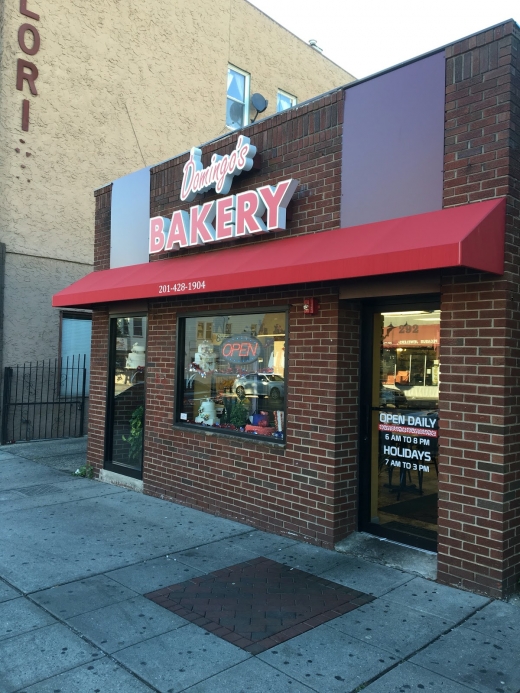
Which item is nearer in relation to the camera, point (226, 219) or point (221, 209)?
point (226, 219)

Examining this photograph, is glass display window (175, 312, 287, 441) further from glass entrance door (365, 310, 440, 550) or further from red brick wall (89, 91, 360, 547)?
glass entrance door (365, 310, 440, 550)

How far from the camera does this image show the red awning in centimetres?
433

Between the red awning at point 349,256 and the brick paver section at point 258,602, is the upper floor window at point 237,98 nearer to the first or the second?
the red awning at point 349,256

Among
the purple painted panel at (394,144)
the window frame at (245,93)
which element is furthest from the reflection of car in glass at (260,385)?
the window frame at (245,93)

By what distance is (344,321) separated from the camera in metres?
5.80

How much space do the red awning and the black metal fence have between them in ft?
17.5

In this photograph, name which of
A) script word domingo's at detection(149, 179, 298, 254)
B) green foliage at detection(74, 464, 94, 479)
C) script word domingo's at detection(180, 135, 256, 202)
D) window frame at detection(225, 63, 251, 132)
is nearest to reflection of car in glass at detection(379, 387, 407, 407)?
script word domingo's at detection(149, 179, 298, 254)

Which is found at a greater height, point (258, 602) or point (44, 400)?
point (44, 400)

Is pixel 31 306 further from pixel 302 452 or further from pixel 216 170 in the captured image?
pixel 302 452

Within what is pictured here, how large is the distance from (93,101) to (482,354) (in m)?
11.1

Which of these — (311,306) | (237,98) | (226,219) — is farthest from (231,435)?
(237,98)

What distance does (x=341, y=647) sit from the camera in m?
3.78

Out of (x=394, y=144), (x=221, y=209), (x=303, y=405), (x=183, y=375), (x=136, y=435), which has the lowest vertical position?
(x=136, y=435)

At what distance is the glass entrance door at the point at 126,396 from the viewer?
8562 mm
